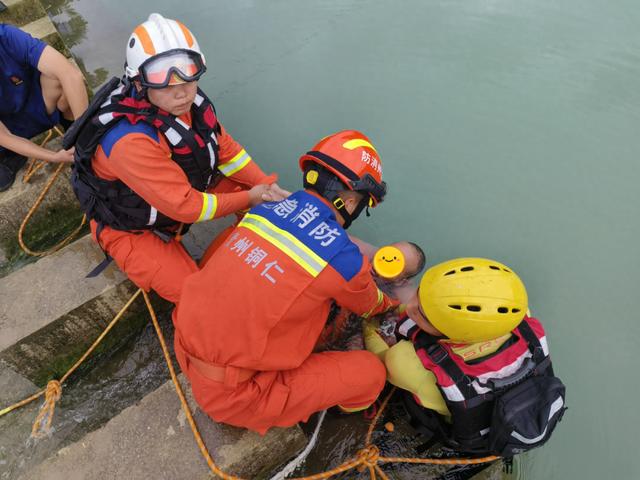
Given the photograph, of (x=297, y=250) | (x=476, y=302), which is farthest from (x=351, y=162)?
(x=476, y=302)

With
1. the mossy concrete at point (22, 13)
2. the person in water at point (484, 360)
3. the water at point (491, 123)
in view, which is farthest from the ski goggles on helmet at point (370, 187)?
the mossy concrete at point (22, 13)

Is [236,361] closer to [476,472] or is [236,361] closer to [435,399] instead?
[435,399]

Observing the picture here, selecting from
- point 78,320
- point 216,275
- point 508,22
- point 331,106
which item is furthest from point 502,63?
point 78,320

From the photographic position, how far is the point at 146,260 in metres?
2.28

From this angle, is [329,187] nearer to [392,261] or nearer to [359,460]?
[392,261]

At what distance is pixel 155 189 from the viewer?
198cm

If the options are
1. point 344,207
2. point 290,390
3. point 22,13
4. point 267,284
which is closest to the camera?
point 267,284

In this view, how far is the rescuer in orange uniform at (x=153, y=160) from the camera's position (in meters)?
1.90

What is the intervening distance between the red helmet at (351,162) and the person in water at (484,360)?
47cm

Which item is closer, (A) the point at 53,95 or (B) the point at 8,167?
(A) the point at 53,95

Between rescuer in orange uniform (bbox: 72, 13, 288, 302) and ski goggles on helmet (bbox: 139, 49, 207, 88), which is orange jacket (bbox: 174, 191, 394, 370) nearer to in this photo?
rescuer in orange uniform (bbox: 72, 13, 288, 302)

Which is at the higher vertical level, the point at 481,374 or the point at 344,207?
the point at 344,207

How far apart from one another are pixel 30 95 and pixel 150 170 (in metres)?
1.50

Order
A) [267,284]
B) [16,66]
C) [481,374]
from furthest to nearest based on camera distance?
[16,66] < [481,374] < [267,284]
